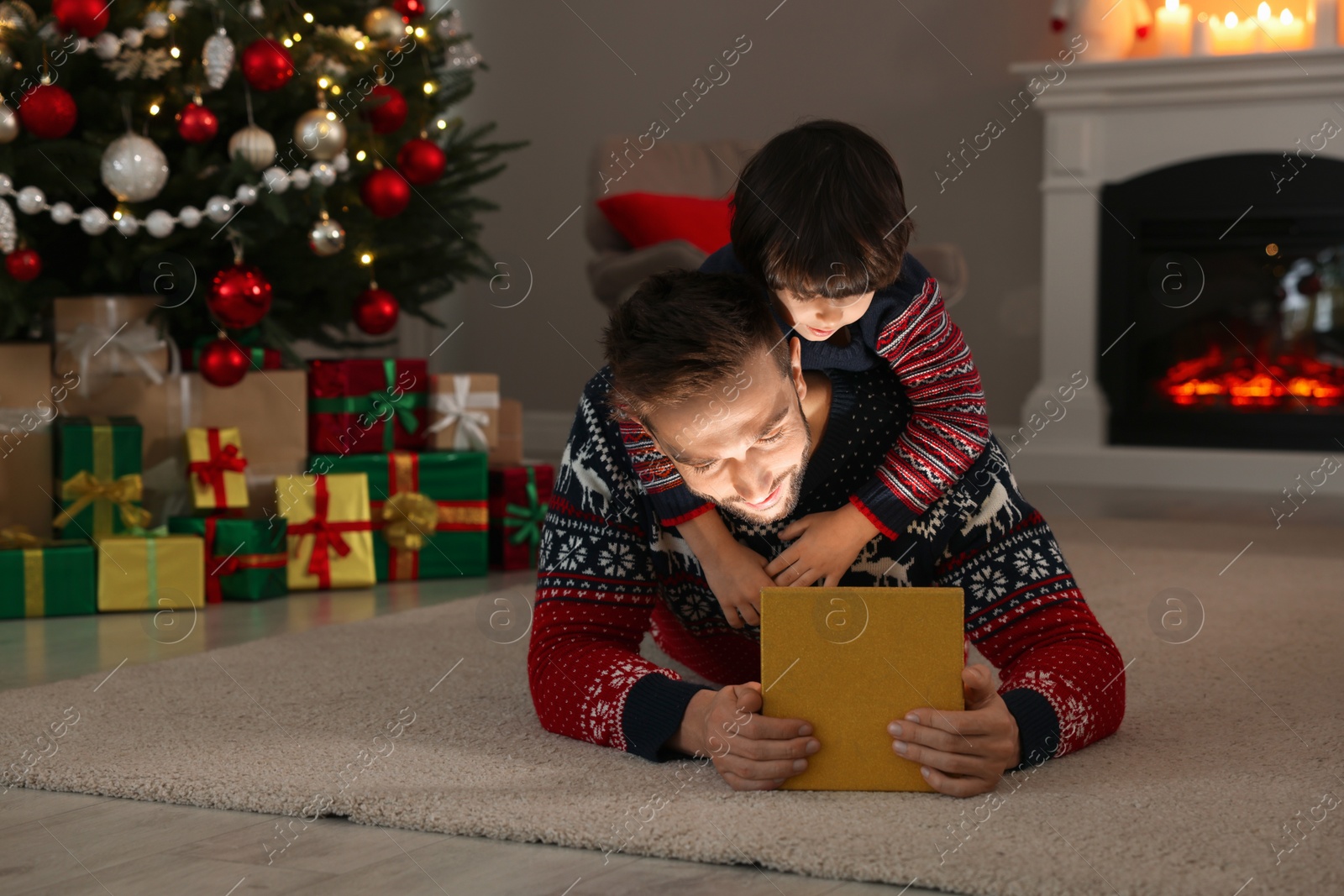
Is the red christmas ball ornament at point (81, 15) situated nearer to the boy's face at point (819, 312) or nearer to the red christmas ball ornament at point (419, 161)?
the red christmas ball ornament at point (419, 161)

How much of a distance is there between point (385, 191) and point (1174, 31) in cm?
231

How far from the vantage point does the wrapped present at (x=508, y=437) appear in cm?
257

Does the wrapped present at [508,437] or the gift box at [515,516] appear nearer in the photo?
the gift box at [515,516]

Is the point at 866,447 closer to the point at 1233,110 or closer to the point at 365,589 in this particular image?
the point at 365,589

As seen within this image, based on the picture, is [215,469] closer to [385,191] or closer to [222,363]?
[222,363]

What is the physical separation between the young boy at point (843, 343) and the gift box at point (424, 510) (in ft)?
3.71

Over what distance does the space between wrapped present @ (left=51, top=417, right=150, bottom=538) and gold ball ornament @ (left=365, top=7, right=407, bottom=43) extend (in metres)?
0.77

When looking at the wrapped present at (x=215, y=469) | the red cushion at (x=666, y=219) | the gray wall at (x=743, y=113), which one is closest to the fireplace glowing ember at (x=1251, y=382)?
the gray wall at (x=743, y=113)

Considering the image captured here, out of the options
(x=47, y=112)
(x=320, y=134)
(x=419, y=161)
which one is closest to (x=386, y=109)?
(x=419, y=161)

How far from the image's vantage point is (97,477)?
203 centimetres

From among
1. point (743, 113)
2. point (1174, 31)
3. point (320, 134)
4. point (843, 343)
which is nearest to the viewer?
point (843, 343)

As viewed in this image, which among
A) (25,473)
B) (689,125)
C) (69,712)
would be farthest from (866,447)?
(689,125)

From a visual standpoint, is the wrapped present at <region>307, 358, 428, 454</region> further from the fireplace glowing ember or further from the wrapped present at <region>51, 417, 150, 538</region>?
the fireplace glowing ember

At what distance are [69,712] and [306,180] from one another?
0.99 m
